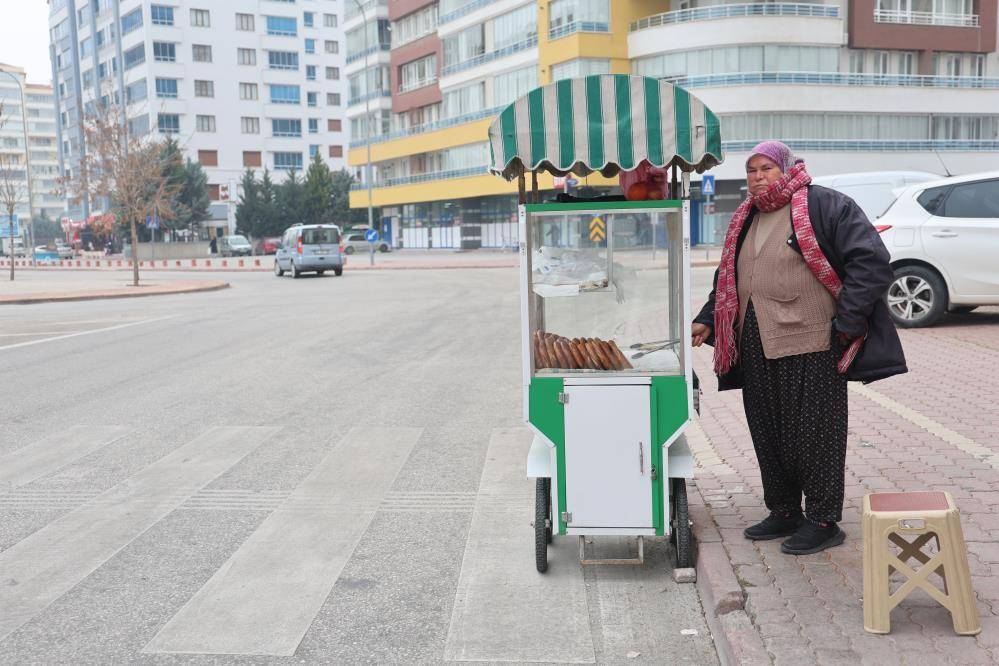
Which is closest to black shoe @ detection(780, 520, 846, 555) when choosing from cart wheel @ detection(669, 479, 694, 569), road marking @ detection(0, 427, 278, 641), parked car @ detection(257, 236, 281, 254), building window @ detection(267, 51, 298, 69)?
cart wheel @ detection(669, 479, 694, 569)

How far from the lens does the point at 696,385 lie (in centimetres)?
464

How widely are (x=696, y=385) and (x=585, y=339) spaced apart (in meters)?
0.56

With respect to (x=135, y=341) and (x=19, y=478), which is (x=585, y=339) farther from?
(x=135, y=341)

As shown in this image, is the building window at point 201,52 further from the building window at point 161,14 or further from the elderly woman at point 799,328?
the elderly woman at point 799,328

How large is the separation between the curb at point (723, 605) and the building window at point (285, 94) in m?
94.0

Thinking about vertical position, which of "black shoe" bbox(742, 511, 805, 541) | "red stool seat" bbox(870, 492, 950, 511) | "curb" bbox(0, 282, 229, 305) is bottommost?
"black shoe" bbox(742, 511, 805, 541)

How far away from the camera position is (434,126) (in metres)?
63.6

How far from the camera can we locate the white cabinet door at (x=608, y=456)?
4371 millimetres

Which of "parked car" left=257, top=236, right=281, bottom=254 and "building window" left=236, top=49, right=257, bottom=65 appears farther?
"building window" left=236, top=49, right=257, bottom=65

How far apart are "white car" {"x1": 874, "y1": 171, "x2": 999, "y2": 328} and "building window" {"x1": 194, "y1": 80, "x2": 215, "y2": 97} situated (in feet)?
279

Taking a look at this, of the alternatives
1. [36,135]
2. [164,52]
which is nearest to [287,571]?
[164,52]

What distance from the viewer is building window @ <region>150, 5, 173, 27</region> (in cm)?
8625

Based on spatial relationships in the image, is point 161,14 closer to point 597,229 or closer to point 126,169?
point 126,169

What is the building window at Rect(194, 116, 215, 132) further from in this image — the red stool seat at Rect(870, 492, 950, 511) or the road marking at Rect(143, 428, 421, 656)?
the red stool seat at Rect(870, 492, 950, 511)
